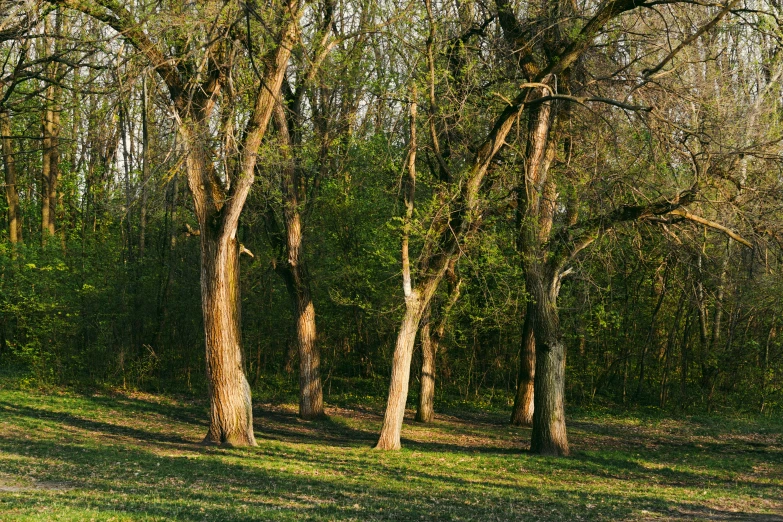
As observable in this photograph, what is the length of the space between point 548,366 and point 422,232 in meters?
3.52

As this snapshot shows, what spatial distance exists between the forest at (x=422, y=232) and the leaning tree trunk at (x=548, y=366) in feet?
0.15

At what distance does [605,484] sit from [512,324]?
12411 mm

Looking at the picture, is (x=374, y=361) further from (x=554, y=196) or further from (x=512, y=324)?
(x=554, y=196)

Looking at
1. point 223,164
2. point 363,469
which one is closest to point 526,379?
point 363,469

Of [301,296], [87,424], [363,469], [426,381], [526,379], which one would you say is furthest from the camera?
[426,381]

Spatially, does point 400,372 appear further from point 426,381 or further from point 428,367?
point 426,381

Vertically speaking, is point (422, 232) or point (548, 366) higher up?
point (422, 232)

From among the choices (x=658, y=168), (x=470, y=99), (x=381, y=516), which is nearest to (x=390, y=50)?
(x=470, y=99)

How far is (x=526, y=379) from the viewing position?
2017 cm

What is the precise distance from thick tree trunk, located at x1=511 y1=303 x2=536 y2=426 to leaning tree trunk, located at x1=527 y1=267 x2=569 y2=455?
3.88 metres

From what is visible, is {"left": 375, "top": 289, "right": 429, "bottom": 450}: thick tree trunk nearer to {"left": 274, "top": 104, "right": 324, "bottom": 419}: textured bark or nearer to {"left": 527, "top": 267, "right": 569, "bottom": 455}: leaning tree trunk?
{"left": 527, "top": 267, "right": 569, "bottom": 455}: leaning tree trunk

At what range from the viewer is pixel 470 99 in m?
15.9

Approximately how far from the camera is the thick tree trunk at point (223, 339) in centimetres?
1478

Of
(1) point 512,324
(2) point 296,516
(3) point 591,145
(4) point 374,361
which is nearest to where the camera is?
(2) point 296,516
